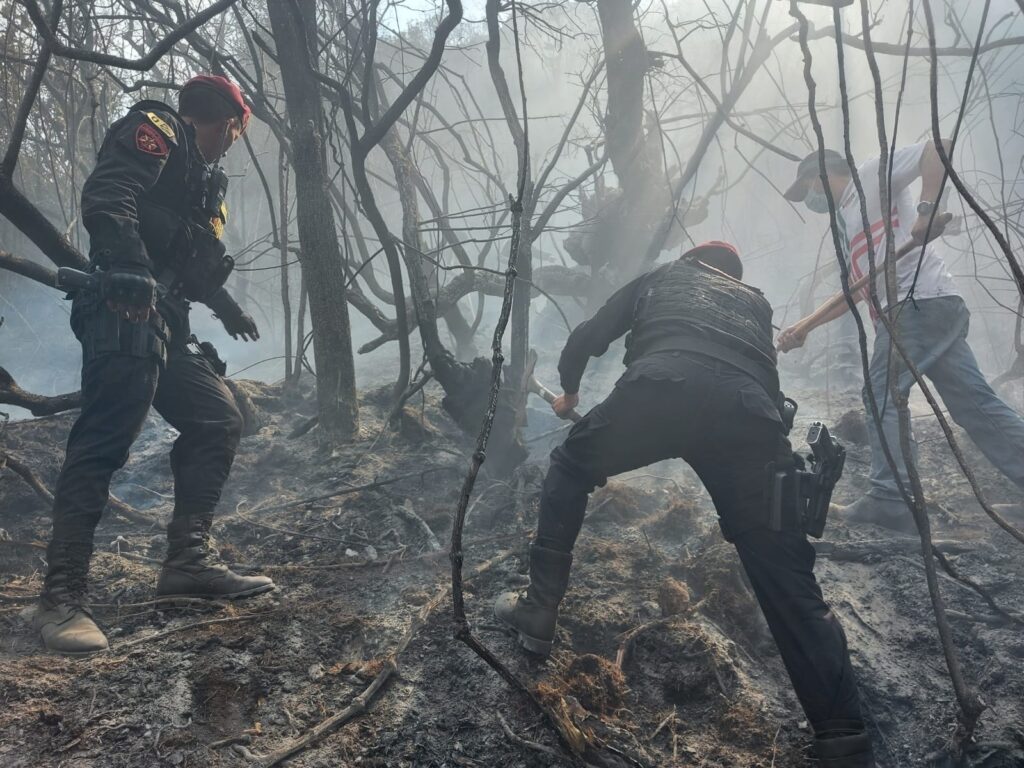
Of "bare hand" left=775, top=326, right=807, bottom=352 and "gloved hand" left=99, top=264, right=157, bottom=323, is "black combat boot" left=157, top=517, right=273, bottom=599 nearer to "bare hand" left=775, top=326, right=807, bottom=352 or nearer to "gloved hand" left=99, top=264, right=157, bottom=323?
"gloved hand" left=99, top=264, right=157, bottom=323

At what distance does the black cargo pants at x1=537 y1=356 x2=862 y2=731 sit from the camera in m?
1.59

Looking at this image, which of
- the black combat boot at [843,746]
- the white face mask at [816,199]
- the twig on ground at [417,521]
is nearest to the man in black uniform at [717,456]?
the black combat boot at [843,746]

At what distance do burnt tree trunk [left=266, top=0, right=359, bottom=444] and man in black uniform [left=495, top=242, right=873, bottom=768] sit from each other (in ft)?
7.38

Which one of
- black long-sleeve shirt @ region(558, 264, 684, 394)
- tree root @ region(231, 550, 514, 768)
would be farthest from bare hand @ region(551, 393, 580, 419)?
tree root @ region(231, 550, 514, 768)

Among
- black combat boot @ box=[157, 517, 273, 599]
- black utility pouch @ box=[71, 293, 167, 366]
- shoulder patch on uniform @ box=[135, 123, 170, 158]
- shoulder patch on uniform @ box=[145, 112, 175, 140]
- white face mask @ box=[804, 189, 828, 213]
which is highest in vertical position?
white face mask @ box=[804, 189, 828, 213]

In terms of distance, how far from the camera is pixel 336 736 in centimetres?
155

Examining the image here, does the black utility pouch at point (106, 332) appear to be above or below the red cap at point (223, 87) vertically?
below

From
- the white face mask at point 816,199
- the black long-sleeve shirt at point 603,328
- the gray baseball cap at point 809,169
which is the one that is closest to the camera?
the black long-sleeve shirt at point 603,328

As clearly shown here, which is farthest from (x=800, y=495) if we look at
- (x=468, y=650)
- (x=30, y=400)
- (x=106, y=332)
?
(x=30, y=400)

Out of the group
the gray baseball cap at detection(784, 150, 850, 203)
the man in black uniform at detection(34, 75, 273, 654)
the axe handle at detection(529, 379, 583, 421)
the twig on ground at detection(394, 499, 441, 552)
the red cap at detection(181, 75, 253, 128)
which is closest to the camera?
the man in black uniform at detection(34, 75, 273, 654)

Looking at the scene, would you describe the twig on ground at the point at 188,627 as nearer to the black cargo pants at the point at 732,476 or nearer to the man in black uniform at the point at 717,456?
the man in black uniform at the point at 717,456

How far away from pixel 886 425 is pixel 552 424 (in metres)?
2.65

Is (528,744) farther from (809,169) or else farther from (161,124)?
(809,169)

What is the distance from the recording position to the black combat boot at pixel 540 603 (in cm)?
192
